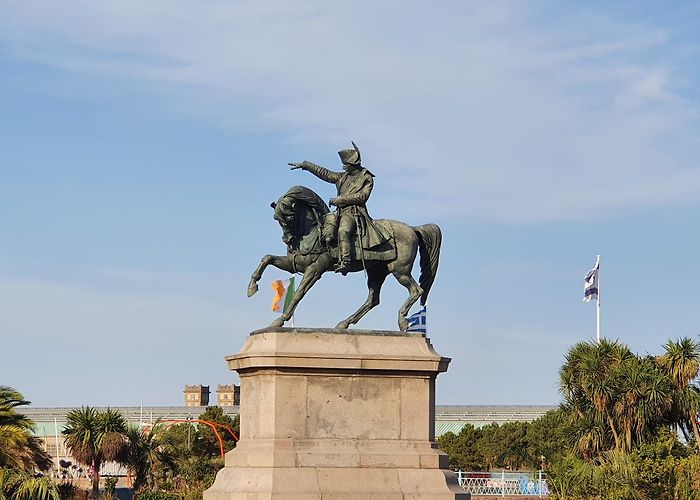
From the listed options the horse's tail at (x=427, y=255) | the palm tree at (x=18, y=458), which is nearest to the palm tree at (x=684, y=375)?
the palm tree at (x=18, y=458)

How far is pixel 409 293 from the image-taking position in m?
24.5

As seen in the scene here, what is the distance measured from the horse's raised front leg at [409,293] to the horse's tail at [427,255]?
57cm

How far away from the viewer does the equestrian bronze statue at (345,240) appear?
78.6ft

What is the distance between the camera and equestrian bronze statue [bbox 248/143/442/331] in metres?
24.0

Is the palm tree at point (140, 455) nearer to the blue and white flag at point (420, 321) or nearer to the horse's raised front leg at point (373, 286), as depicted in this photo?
the blue and white flag at point (420, 321)

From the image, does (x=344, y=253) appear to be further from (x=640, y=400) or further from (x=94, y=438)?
(x=640, y=400)

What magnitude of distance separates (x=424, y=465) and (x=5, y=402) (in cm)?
2207

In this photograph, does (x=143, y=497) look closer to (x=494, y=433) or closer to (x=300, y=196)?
(x=300, y=196)

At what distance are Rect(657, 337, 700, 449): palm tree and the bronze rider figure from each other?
1220 inches

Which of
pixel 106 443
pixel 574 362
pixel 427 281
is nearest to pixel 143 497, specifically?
pixel 106 443

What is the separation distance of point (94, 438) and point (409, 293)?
92.0ft

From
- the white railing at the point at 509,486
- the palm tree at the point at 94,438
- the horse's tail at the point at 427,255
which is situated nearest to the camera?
the horse's tail at the point at 427,255

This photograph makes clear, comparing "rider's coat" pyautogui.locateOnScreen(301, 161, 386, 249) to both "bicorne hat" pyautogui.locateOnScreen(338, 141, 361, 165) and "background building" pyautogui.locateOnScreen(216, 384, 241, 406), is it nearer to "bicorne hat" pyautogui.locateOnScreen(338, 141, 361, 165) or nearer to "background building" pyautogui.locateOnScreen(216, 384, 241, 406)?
"bicorne hat" pyautogui.locateOnScreen(338, 141, 361, 165)

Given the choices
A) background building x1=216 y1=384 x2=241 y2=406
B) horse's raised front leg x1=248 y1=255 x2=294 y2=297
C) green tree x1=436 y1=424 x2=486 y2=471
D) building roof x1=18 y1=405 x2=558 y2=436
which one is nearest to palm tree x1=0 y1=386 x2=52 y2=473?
horse's raised front leg x1=248 y1=255 x2=294 y2=297
